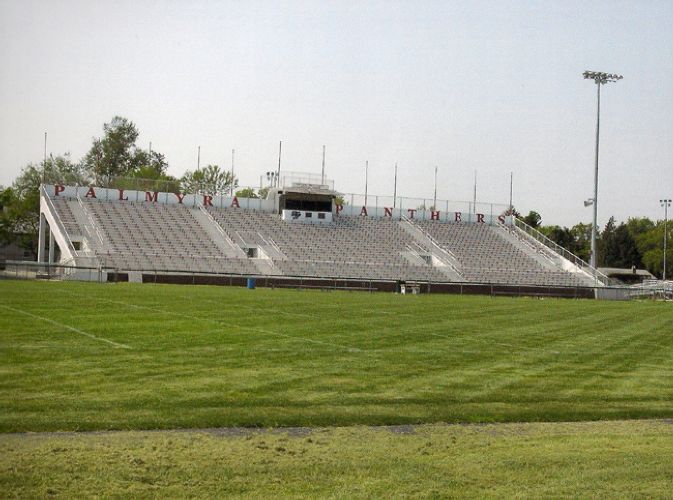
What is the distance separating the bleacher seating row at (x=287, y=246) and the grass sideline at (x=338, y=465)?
145ft

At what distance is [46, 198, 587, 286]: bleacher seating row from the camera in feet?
184

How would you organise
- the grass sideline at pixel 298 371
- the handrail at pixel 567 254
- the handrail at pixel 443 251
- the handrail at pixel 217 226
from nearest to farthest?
1. the grass sideline at pixel 298 371
2. the handrail at pixel 217 226
3. the handrail at pixel 443 251
4. the handrail at pixel 567 254

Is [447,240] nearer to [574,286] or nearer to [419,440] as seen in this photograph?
[574,286]

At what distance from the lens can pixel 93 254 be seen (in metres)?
52.3

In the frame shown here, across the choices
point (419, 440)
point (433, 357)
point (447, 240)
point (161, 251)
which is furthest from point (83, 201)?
point (419, 440)

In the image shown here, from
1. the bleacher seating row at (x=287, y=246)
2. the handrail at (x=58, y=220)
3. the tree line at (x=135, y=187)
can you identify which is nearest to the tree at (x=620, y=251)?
the tree line at (x=135, y=187)

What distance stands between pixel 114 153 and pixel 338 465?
102 m

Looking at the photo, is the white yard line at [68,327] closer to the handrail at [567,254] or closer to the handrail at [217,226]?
the handrail at [217,226]

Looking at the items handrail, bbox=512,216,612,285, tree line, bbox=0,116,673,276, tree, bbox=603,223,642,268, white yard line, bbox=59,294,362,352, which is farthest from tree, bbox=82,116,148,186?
white yard line, bbox=59,294,362,352

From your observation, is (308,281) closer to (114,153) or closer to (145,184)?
(145,184)

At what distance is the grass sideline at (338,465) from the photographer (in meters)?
6.43

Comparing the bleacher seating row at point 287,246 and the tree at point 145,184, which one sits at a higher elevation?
the tree at point 145,184

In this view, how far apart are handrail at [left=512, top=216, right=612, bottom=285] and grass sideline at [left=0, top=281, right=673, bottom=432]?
4510 cm

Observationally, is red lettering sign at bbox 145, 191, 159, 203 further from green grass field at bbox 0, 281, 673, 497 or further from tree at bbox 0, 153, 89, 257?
green grass field at bbox 0, 281, 673, 497
